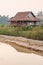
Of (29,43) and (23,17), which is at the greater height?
(23,17)

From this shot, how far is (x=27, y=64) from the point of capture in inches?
553

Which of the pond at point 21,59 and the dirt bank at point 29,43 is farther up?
the pond at point 21,59

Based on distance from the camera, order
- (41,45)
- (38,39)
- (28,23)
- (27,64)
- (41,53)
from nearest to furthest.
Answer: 1. (27,64)
2. (41,53)
3. (41,45)
4. (38,39)
5. (28,23)

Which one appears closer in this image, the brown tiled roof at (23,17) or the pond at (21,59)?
the pond at (21,59)

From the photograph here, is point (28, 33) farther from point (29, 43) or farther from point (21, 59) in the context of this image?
point (21, 59)

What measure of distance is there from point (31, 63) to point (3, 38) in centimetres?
1543

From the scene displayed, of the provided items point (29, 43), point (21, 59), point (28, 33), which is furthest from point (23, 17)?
point (21, 59)

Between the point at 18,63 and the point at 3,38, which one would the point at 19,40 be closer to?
the point at 3,38

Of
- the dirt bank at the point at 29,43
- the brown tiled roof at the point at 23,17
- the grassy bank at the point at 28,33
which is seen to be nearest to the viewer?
the dirt bank at the point at 29,43

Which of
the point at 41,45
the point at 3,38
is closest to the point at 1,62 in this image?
the point at 41,45

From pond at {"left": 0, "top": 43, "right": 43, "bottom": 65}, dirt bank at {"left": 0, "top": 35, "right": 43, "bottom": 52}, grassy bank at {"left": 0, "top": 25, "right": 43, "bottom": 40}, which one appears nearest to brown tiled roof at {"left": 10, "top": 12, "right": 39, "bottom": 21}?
grassy bank at {"left": 0, "top": 25, "right": 43, "bottom": 40}

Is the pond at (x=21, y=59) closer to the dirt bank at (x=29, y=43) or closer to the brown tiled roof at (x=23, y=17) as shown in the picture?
the dirt bank at (x=29, y=43)

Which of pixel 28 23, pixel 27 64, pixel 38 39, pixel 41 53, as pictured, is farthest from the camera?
pixel 28 23

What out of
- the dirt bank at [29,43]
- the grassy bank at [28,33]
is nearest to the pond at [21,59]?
the dirt bank at [29,43]
